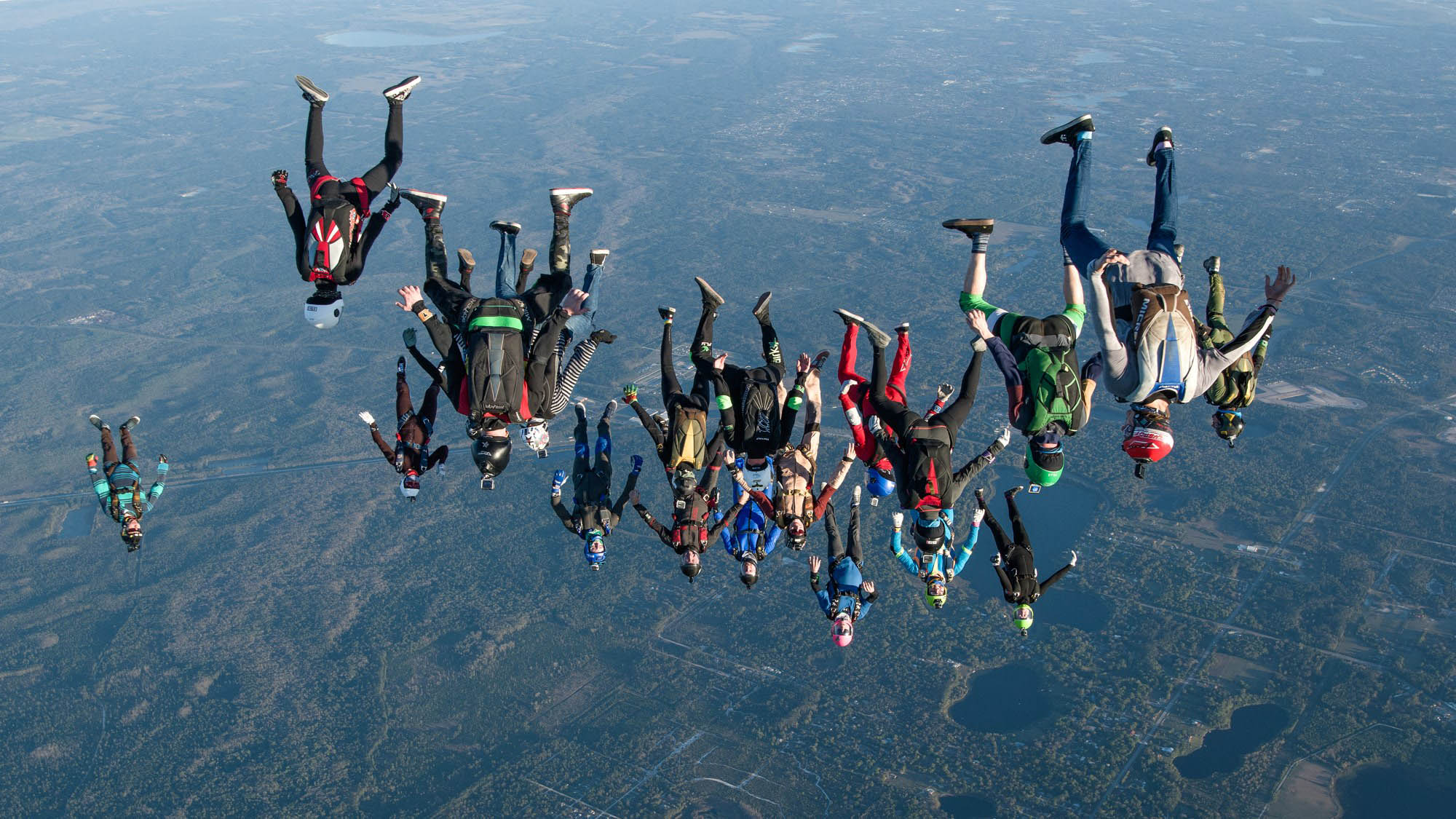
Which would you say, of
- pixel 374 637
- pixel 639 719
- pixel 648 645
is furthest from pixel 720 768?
pixel 374 637

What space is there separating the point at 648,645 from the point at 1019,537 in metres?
149

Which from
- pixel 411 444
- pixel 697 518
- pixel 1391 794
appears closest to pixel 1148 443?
pixel 697 518

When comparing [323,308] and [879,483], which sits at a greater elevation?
[323,308]

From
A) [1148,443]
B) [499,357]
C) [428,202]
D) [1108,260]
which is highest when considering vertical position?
[1108,260]

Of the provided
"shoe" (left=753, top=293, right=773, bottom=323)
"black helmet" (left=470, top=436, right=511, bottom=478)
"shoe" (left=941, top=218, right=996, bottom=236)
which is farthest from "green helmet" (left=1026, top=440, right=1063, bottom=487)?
"black helmet" (left=470, top=436, right=511, bottom=478)

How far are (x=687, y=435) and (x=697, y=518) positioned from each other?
397cm

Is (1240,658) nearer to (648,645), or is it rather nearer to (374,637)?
(648,645)

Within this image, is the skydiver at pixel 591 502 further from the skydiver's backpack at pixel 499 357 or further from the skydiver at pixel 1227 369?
the skydiver at pixel 1227 369

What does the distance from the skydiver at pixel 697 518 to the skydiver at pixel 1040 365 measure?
29.1 feet

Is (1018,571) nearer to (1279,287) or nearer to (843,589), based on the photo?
(843,589)

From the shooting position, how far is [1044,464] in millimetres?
29109

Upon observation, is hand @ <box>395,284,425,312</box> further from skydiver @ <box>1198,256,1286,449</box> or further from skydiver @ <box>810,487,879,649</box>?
skydiver @ <box>1198,256,1286,449</box>

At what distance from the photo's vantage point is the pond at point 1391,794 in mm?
145625

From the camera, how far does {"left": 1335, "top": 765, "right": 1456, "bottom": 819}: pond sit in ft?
478
